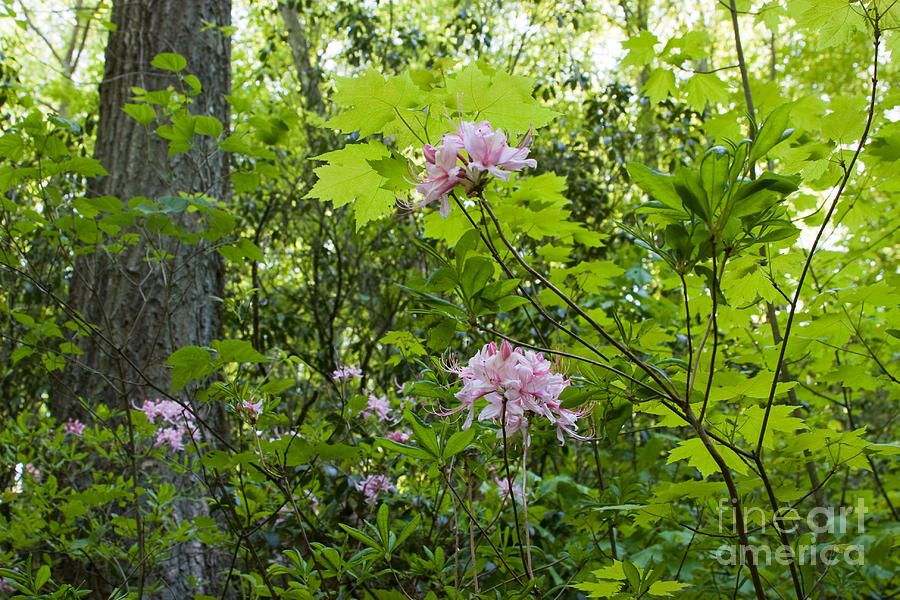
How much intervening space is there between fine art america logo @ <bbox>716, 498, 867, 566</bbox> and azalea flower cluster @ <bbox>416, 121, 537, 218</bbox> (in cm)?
70

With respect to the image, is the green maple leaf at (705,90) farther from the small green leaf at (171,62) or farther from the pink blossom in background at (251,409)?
the small green leaf at (171,62)

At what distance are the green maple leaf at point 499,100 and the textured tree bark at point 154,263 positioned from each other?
1.37 m

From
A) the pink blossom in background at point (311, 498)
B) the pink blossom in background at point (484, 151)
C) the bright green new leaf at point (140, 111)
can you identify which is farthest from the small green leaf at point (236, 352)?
the bright green new leaf at point (140, 111)

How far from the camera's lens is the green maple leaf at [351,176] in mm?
1016

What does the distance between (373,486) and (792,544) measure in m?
1.17

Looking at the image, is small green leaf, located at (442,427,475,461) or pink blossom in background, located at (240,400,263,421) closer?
small green leaf, located at (442,427,475,461)

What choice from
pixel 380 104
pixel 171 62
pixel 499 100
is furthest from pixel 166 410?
pixel 499 100

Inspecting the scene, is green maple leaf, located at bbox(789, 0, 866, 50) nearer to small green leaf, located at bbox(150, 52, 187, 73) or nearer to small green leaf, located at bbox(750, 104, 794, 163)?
small green leaf, located at bbox(750, 104, 794, 163)

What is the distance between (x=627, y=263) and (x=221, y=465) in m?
1.88

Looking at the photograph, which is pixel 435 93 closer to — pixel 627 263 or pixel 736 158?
pixel 736 158

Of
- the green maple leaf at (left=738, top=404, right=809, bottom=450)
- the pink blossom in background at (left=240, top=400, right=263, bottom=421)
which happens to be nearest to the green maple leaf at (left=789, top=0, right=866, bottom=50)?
the green maple leaf at (left=738, top=404, right=809, bottom=450)

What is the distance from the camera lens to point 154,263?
2533mm

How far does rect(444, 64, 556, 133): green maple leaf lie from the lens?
3.29 ft

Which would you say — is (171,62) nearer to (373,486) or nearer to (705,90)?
(373,486)
